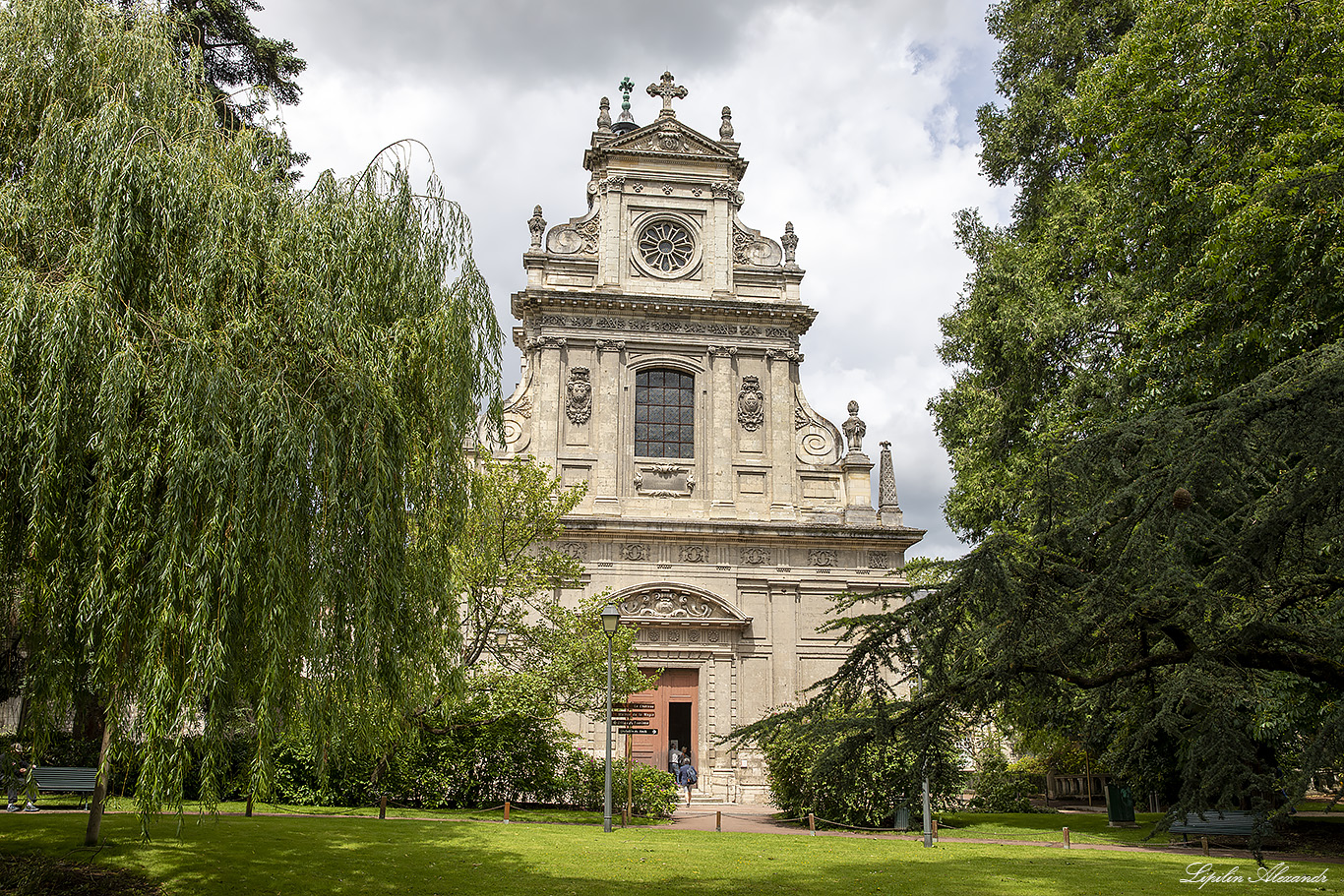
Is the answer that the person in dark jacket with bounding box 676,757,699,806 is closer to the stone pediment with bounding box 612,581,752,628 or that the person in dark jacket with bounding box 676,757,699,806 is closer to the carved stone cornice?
the stone pediment with bounding box 612,581,752,628

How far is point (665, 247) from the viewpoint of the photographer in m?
27.6

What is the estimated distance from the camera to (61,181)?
8078 millimetres

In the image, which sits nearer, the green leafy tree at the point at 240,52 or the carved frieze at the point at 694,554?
the green leafy tree at the point at 240,52

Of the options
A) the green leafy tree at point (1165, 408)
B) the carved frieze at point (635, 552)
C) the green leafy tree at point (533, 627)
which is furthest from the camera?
the carved frieze at point (635, 552)

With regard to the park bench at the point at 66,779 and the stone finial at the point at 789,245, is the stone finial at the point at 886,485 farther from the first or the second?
the park bench at the point at 66,779

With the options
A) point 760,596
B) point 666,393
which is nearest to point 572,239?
point 666,393

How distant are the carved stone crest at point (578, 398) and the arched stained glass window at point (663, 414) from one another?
4.37 feet

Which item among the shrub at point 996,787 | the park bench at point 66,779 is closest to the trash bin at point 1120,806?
the shrub at point 996,787

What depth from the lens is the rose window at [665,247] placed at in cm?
2755

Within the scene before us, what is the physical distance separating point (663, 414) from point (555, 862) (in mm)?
15923

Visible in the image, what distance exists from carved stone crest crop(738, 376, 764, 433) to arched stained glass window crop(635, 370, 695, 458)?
132 cm

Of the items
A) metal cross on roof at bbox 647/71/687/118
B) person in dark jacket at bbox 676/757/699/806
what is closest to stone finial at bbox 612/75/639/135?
metal cross on roof at bbox 647/71/687/118

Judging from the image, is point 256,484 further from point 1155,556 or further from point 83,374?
point 1155,556

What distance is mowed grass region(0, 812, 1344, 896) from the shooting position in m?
10.1
